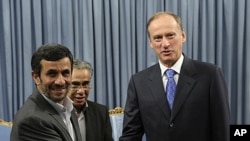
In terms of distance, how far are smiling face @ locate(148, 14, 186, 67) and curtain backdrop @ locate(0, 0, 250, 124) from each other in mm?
1138

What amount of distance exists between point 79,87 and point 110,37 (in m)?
0.96

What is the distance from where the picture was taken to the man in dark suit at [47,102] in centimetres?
121

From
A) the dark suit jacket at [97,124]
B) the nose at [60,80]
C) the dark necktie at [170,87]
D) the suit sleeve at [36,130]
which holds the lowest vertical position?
the dark suit jacket at [97,124]

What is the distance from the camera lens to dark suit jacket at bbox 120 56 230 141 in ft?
4.87

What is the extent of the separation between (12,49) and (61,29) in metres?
0.41

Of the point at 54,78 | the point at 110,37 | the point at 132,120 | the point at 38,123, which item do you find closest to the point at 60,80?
the point at 54,78

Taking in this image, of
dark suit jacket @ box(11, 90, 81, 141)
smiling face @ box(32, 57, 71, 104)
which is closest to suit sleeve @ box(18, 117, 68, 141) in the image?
dark suit jacket @ box(11, 90, 81, 141)

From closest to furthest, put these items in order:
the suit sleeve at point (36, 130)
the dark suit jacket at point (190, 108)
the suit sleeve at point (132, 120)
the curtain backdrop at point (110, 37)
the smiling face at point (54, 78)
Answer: the suit sleeve at point (36, 130) < the smiling face at point (54, 78) < the dark suit jacket at point (190, 108) < the suit sleeve at point (132, 120) < the curtain backdrop at point (110, 37)

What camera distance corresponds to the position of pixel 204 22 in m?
2.71

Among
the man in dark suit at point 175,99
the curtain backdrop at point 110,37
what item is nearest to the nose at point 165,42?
the man in dark suit at point 175,99

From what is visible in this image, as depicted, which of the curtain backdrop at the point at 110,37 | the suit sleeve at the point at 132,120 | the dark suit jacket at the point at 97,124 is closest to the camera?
the suit sleeve at the point at 132,120

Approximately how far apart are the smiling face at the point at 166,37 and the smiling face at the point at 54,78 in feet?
1.42

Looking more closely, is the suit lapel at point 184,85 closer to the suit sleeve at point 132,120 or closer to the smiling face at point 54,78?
the suit sleeve at point 132,120

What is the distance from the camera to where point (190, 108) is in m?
1.50
